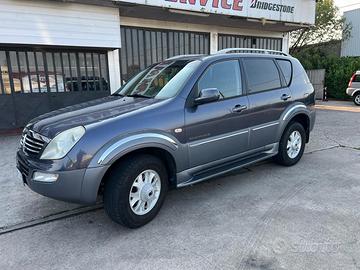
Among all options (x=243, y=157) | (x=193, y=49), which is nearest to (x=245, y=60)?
(x=243, y=157)

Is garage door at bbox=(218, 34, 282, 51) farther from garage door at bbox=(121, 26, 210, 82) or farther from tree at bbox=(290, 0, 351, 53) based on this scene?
tree at bbox=(290, 0, 351, 53)

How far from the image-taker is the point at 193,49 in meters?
11.6

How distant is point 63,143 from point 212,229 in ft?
5.88

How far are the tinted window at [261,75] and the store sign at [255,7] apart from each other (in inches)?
204

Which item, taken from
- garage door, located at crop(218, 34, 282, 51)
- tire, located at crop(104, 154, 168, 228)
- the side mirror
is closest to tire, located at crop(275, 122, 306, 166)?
the side mirror

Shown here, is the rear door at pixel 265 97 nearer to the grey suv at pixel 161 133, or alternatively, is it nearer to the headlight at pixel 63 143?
the grey suv at pixel 161 133

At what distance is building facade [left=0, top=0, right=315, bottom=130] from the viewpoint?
305 inches

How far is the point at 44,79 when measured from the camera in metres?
8.92

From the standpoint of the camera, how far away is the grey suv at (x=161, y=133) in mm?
2889

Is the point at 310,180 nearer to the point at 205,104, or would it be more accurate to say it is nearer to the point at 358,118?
the point at 205,104

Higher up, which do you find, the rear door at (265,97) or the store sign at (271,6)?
the store sign at (271,6)

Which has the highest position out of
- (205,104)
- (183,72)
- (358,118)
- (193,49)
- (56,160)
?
(193,49)

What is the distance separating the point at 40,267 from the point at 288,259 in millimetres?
2231

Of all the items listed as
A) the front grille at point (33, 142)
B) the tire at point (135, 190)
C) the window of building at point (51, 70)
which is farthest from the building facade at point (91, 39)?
the tire at point (135, 190)
